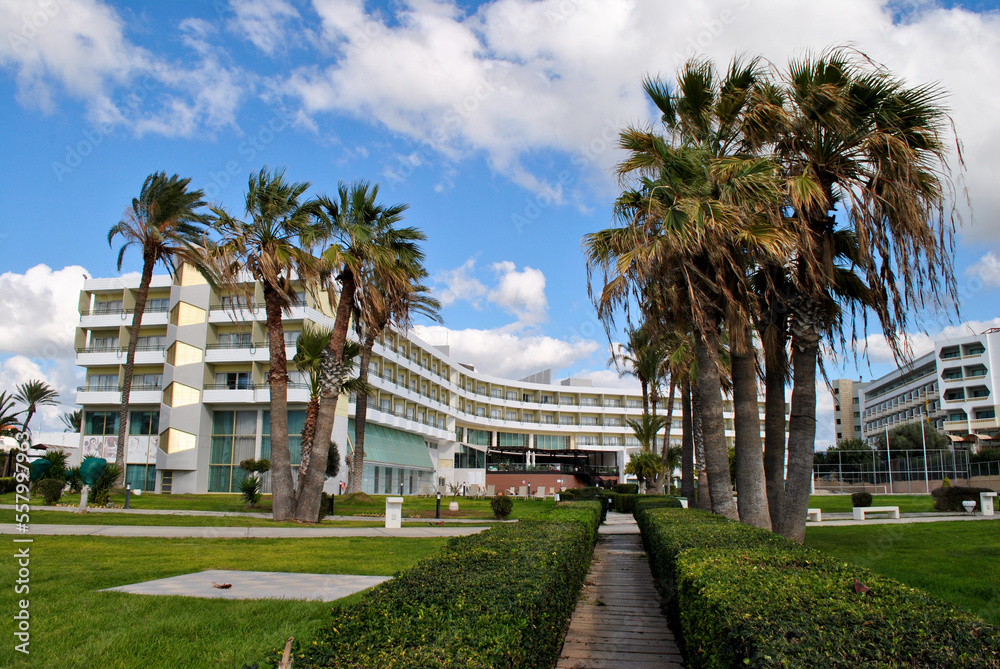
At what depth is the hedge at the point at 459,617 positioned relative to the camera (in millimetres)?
2955

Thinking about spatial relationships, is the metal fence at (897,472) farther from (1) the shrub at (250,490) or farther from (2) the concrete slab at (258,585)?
(2) the concrete slab at (258,585)

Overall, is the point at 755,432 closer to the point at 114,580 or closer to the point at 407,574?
the point at 407,574

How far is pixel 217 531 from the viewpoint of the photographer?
15.8 m

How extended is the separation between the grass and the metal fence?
36.8 metres

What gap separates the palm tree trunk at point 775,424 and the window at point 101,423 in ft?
152

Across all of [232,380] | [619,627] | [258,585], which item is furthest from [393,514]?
[232,380]

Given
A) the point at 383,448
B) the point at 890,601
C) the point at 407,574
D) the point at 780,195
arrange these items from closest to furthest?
the point at 890,601 → the point at 407,574 → the point at 780,195 → the point at 383,448

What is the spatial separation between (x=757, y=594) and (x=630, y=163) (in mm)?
11046

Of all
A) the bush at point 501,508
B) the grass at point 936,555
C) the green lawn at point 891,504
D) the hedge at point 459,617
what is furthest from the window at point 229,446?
the hedge at point 459,617

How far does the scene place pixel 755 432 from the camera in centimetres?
1206

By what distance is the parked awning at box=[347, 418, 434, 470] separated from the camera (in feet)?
155

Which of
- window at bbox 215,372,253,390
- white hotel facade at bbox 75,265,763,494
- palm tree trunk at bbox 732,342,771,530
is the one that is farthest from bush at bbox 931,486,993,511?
window at bbox 215,372,253,390

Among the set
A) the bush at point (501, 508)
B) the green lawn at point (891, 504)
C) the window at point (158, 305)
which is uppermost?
the window at point (158, 305)

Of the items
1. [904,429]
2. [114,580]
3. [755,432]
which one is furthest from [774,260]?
[904,429]
